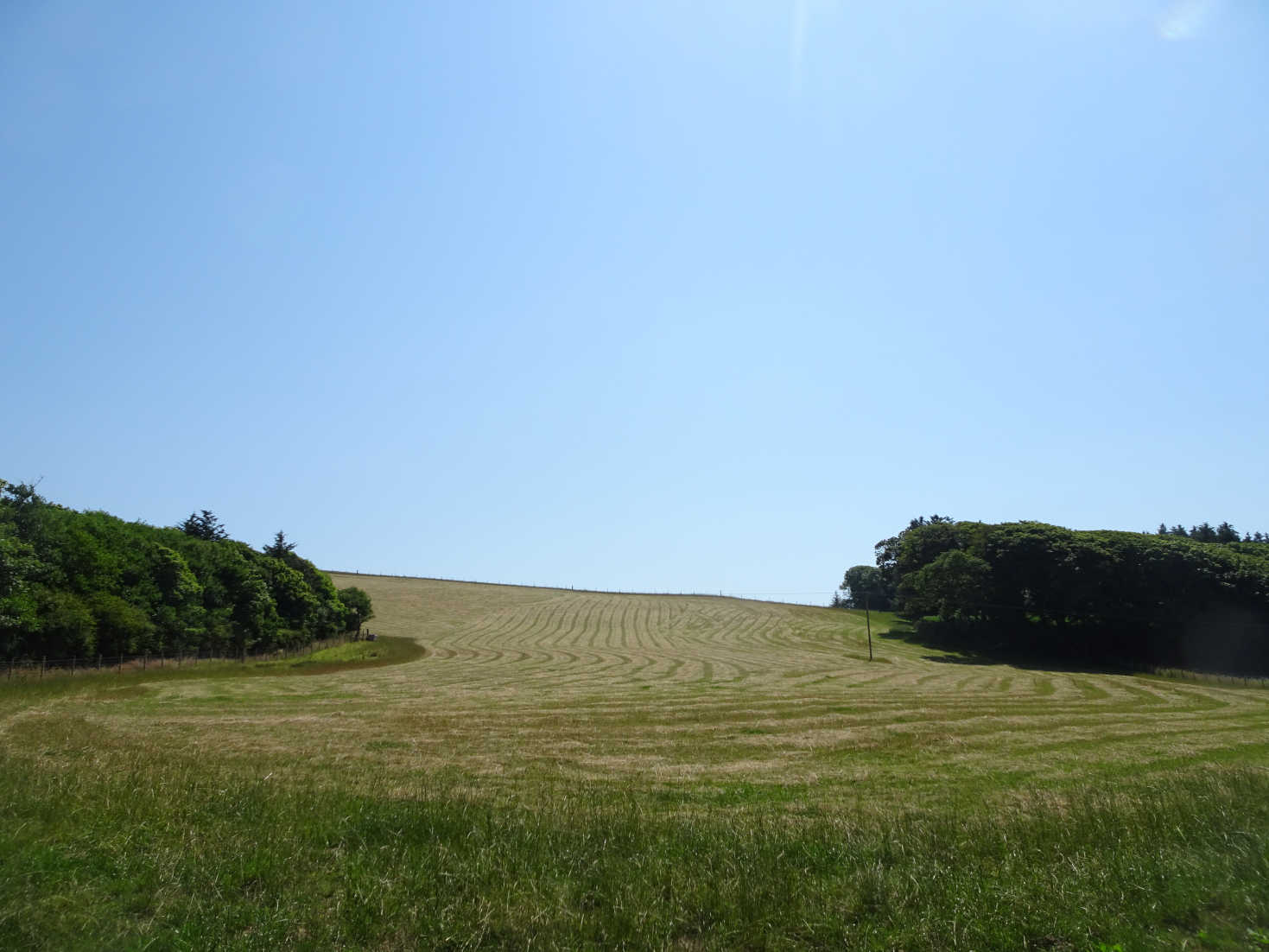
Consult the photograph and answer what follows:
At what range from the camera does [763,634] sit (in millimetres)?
91438

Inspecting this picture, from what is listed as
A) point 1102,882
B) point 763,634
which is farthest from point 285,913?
point 763,634

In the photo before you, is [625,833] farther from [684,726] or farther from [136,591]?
[136,591]

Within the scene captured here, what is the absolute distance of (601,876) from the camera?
7.92m

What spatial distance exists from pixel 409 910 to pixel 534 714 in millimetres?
25565

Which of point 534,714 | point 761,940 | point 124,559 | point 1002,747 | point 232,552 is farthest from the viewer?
point 232,552

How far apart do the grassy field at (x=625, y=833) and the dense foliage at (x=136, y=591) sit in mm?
25196

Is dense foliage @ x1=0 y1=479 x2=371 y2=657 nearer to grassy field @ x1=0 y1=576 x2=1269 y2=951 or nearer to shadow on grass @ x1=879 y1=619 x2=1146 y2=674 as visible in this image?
grassy field @ x1=0 y1=576 x2=1269 y2=951

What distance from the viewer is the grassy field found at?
21.6 ft

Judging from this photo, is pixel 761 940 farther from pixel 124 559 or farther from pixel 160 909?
pixel 124 559

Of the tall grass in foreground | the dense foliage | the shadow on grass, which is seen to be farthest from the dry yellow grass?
the dense foliage

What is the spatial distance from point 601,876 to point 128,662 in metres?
59.5

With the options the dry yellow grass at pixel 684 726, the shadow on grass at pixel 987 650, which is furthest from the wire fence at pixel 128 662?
the shadow on grass at pixel 987 650

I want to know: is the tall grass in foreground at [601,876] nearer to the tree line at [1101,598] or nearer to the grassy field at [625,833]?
the grassy field at [625,833]

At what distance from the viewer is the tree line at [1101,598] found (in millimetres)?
73812
